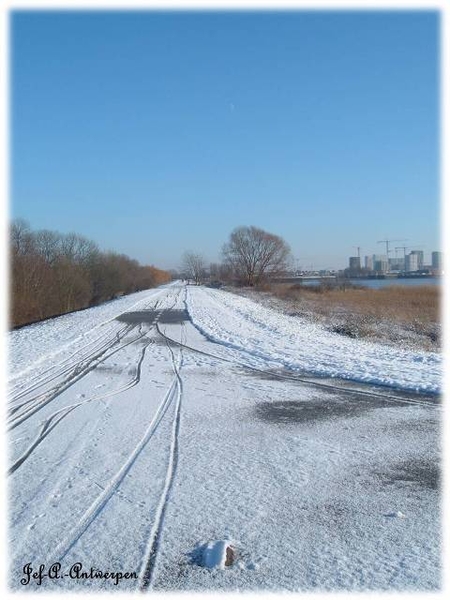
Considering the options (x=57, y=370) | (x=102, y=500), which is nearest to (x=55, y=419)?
(x=102, y=500)

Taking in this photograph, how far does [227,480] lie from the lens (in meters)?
5.51

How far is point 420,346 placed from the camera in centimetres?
1944

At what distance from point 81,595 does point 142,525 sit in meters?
0.87

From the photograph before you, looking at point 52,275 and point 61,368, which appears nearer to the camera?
point 61,368

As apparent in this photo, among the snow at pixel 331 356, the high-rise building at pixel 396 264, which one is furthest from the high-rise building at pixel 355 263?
the snow at pixel 331 356

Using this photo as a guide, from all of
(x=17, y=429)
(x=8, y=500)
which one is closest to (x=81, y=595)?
(x=8, y=500)

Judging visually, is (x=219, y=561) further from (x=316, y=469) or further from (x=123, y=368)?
(x=123, y=368)

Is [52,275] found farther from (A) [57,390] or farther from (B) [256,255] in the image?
(B) [256,255]

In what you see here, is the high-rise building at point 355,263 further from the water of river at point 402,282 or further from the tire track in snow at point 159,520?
the tire track in snow at point 159,520

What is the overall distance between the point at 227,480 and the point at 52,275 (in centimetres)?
3850

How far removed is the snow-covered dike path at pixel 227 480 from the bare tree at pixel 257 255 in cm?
8201

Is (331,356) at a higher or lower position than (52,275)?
lower

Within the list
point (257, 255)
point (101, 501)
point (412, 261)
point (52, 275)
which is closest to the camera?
point (101, 501)

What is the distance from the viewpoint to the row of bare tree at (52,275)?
34438 mm
